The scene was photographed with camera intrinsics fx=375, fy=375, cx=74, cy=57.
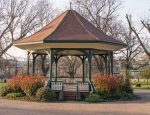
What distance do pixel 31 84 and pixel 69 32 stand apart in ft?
18.5

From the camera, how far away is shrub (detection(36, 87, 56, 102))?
26.3 meters

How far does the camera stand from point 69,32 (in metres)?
30.5

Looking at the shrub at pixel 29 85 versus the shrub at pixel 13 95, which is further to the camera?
the shrub at pixel 13 95

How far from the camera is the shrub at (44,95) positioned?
2633 centimetres

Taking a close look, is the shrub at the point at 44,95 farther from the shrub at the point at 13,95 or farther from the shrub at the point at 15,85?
the shrub at the point at 15,85

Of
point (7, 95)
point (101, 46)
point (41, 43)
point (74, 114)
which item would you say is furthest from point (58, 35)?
point (74, 114)

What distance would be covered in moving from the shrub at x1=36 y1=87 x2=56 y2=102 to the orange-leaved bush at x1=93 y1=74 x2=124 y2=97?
375cm

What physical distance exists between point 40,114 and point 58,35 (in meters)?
12.1

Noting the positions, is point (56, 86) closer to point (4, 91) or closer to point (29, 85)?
point (29, 85)

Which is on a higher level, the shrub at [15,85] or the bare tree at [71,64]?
the bare tree at [71,64]

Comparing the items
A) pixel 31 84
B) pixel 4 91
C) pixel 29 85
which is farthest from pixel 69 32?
pixel 4 91

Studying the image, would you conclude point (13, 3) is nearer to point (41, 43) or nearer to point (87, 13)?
point (87, 13)

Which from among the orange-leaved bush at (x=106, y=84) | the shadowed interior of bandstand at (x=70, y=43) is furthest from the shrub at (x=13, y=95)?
the orange-leaved bush at (x=106, y=84)

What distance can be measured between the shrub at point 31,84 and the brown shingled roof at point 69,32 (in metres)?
3.00
